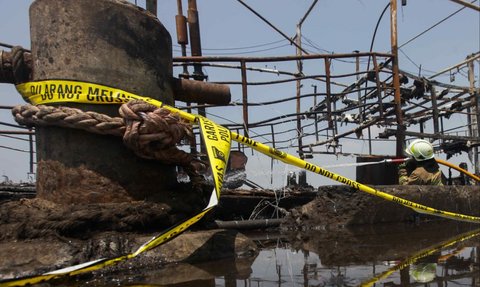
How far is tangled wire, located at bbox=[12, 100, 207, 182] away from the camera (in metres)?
2.77

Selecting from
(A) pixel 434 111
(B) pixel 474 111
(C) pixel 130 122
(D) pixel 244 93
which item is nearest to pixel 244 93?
(D) pixel 244 93

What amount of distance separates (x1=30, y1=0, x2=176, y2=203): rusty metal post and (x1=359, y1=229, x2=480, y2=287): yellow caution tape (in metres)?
1.53

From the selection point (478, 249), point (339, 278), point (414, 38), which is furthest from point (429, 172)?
point (414, 38)

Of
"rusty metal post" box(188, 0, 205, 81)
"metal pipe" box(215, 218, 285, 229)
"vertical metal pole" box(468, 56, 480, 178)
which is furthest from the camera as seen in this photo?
"vertical metal pole" box(468, 56, 480, 178)

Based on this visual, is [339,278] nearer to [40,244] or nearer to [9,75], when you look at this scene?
[40,244]

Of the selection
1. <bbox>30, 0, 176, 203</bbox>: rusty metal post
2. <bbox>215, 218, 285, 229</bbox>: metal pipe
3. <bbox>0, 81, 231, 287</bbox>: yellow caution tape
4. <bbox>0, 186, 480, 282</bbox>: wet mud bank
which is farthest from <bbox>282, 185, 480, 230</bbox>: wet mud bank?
<bbox>30, 0, 176, 203</bbox>: rusty metal post

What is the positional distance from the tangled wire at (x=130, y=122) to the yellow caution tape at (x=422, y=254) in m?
1.52

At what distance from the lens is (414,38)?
37.7 feet

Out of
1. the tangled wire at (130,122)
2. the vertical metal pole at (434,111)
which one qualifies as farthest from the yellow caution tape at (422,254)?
the vertical metal pole at (434,111)

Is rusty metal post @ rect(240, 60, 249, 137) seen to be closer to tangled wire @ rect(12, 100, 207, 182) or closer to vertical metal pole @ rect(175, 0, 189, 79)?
tangled wire @ rect(12, 100, 207, 182)

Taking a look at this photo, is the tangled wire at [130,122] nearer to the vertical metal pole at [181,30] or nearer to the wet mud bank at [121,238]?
the wet mud bank at [121,238]

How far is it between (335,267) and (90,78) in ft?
6.51

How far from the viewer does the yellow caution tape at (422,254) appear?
2139 millimetres

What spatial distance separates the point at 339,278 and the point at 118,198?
1.53 m
